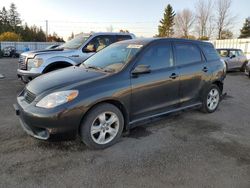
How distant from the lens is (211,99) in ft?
17.3

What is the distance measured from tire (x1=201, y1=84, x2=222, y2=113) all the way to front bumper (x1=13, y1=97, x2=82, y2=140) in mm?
3113

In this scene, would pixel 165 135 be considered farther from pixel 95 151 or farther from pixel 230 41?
pixel 230 41

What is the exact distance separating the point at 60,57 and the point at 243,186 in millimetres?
5552

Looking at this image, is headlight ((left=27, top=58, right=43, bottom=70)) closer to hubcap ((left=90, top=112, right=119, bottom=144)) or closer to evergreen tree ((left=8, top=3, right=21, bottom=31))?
hubcap ((left=90, top=112, right=119, bottom=144))

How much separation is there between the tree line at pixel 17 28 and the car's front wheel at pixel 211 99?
181 feet

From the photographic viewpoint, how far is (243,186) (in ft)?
8.51

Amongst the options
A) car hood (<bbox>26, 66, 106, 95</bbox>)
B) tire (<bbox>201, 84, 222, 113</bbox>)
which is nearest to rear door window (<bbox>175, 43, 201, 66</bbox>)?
tire (<bbox>201, 84, 222, 113</bbox>)

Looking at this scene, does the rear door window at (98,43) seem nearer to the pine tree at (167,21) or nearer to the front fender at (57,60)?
the front fender at (57,60)

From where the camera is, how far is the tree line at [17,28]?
62.5 m

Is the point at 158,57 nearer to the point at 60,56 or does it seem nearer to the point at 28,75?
the point at 60,56

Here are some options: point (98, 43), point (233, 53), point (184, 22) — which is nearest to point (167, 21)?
point (184, 22)

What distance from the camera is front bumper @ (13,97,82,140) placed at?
2.99 m

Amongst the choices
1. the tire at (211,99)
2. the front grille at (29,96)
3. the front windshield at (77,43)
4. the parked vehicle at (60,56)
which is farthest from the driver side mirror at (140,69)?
the front windshield at (77,43)

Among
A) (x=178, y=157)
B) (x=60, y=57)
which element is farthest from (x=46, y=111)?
(x=60, y=57)
